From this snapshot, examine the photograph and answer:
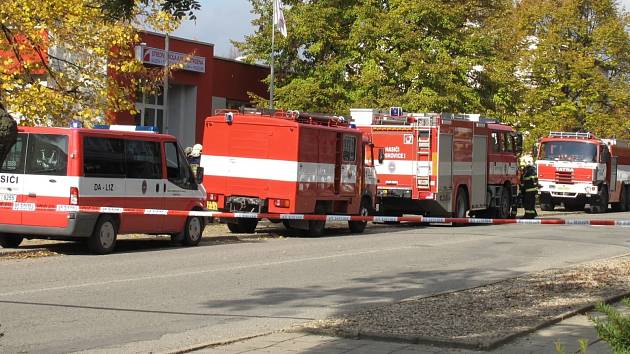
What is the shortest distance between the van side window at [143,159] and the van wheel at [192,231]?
1.29 m

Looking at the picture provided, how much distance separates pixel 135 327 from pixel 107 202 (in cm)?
676

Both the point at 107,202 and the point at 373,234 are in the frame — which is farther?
the point at 373,234

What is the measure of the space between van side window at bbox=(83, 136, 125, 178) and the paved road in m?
1.45

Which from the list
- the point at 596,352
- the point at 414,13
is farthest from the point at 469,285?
the point at 414,13

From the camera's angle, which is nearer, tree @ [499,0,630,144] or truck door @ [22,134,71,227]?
truck door @ [22,134,71,227]

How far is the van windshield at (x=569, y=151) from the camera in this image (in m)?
36.2

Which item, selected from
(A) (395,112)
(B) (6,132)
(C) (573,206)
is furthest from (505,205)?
(B) (6,132)

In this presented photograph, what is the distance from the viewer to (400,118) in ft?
84.1

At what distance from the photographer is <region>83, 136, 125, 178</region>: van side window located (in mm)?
14820

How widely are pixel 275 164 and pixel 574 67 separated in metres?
31.5

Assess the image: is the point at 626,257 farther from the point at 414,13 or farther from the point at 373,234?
the point at 414,13

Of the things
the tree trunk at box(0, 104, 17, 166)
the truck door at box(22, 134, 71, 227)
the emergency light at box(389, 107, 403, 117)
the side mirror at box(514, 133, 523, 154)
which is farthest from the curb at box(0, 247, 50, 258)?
the side mirror at box(514, 133, 523, 154)

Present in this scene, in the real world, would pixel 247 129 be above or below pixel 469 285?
above

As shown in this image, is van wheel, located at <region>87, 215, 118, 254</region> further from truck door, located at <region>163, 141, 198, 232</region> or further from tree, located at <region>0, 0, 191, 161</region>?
tree, located at <region>0, 0, 191, 161</region>
